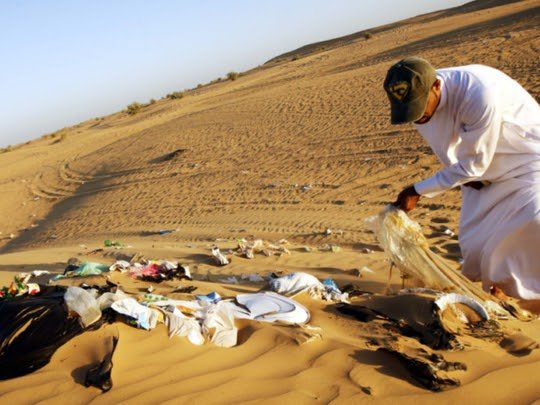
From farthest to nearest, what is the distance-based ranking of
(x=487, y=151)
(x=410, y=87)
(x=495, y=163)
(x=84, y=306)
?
(x=495, y=163), (x=487, y=151), (x=410, y=87), (x=84, y=306)

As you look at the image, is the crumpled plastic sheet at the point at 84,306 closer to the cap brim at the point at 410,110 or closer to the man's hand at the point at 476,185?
the cap brim at the point at 410,110

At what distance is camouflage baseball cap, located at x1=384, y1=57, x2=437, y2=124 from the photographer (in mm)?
3342

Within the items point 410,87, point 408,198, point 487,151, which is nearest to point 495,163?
point 487,151

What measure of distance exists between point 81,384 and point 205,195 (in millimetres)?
9109

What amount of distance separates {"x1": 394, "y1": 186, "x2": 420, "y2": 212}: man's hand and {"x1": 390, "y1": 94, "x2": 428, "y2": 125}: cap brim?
1.76 ft

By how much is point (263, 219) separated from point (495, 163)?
5.80m

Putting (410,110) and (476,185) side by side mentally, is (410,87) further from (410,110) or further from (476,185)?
(476,185)

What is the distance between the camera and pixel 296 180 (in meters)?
11.1

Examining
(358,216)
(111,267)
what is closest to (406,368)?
(111,267)

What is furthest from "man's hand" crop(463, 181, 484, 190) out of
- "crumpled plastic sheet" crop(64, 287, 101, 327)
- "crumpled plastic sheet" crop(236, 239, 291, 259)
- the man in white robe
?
"crumpled plastic sheet" crop(236, 239, 291, 259)

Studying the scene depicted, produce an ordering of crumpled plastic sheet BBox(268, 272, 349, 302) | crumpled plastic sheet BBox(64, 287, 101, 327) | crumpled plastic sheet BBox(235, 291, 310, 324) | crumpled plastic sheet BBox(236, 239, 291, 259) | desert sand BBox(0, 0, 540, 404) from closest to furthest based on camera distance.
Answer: desert sand BBox(0, 0, 540, 404) < crumpled plastic sheet BBox(64, 287, 101, 327) < crumpled plastic sheet BBox(235, 291, 310, 324) < crumpled plastic sheet BBox(268, 272, 349, 302) < crumpled plastic sheet BBox(236, 239, 291, 259)

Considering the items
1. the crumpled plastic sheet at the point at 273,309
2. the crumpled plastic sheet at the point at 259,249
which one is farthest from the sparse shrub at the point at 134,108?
the crumpled plastic sheet at the point at 273,309

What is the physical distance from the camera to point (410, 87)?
11.0 feet

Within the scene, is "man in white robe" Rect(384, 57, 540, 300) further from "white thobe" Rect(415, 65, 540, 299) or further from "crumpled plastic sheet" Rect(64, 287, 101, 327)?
"crumpled plastic sheet" Rect(64, 287, 101, 327)
